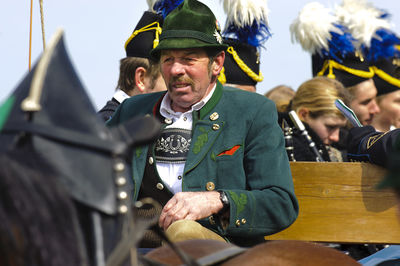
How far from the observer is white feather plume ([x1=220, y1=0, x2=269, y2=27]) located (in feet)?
17.4

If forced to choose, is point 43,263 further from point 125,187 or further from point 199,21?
point 199,21

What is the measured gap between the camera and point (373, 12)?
6.22m

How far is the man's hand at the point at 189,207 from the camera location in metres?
2.73

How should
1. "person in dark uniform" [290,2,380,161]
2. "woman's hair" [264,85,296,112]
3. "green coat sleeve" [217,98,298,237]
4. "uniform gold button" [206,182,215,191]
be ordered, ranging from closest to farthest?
"green coat sleeve" [217,98,298,237] → "uniform gold button" [206,182,215,191] → "person in dark uniform" [290,2,380,161] → "woman's hair" [264,85,296,112]

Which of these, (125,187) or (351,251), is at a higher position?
(125,187)

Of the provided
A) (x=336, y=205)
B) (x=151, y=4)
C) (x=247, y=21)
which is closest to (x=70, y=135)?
(x=336, y=205)

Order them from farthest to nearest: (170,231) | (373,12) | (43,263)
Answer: (373,12) < (170,231) < (43,263)

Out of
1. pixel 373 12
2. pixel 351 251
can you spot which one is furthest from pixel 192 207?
pixel 373 12

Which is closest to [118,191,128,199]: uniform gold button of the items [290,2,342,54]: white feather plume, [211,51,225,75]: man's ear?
[211,51,225,75]: man's ear

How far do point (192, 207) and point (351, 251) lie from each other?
2.60 metres

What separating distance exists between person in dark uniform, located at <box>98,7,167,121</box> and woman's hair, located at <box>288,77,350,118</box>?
60.8 inches

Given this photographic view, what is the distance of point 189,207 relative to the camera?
2.78m

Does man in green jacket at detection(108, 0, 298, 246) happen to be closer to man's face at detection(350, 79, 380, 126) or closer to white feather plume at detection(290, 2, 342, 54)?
man's face at detection(350, 79, 380, 126)

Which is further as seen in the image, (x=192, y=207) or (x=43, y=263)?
(x=192, y=207)
